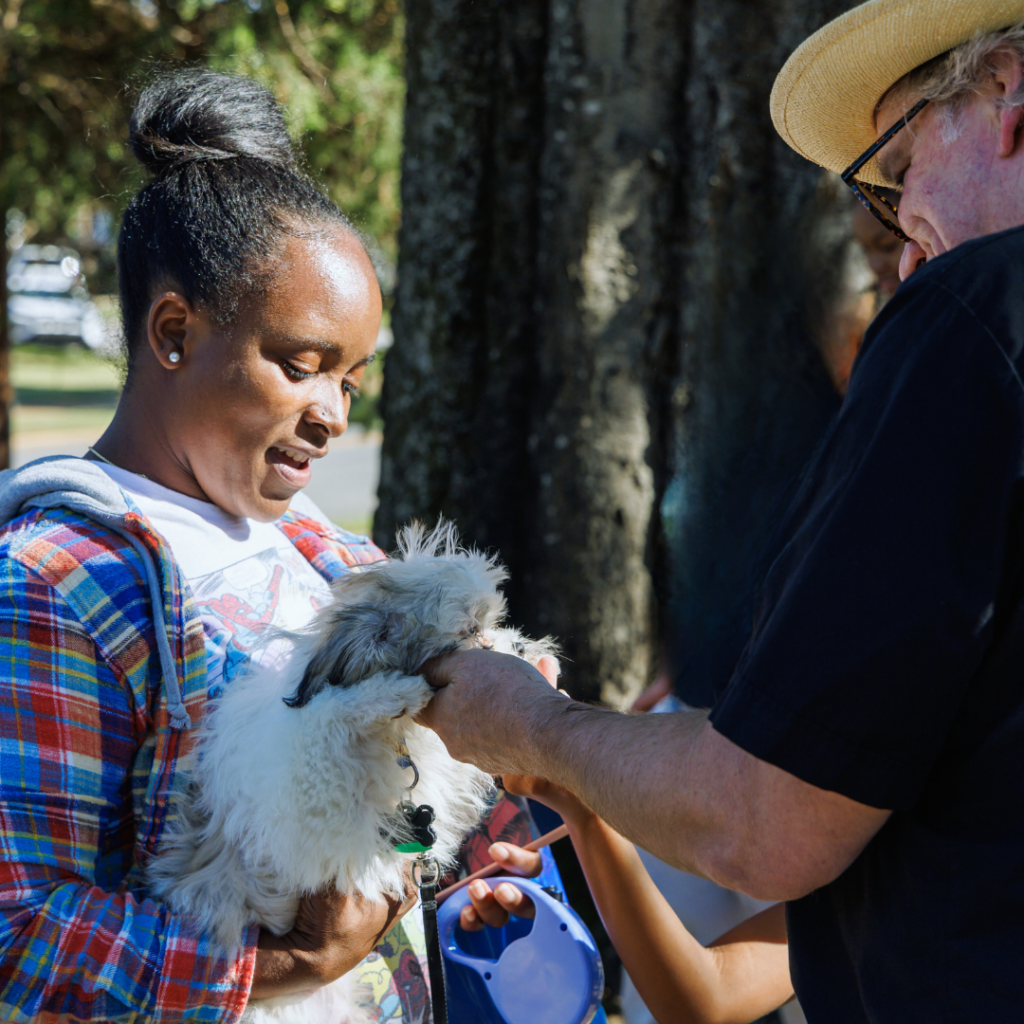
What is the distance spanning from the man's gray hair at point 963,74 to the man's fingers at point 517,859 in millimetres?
1673

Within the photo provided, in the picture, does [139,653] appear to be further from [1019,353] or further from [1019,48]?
[1019,48]

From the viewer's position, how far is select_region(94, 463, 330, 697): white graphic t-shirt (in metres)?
1.96

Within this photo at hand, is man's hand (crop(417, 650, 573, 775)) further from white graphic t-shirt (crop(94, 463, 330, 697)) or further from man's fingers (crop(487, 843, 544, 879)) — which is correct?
man's fingers (crop(487, 843, 544, 879))

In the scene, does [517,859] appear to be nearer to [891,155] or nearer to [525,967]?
[525,967]

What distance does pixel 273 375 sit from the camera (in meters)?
2.03

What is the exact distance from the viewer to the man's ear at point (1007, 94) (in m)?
1.37

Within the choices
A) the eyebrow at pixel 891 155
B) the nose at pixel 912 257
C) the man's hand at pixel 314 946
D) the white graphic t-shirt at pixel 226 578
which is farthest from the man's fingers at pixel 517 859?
the eyebrow at pixel 891 155

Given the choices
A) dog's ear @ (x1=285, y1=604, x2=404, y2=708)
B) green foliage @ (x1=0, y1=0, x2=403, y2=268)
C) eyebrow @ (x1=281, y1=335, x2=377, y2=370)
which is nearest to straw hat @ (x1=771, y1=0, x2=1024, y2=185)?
eyebrow @ (x1=281, y1=335, x2=377, y2=370)

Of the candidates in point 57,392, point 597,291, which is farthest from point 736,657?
point 57,392

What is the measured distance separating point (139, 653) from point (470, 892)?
3.15ft

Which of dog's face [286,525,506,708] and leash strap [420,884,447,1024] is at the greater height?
dog's face [286,525,506,708]

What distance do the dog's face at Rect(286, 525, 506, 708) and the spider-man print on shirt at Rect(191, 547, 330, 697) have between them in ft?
0.68

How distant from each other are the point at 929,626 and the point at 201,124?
1.86 metres

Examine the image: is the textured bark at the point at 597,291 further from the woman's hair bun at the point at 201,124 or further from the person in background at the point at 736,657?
the woman's hair bun at the point at 201,124
